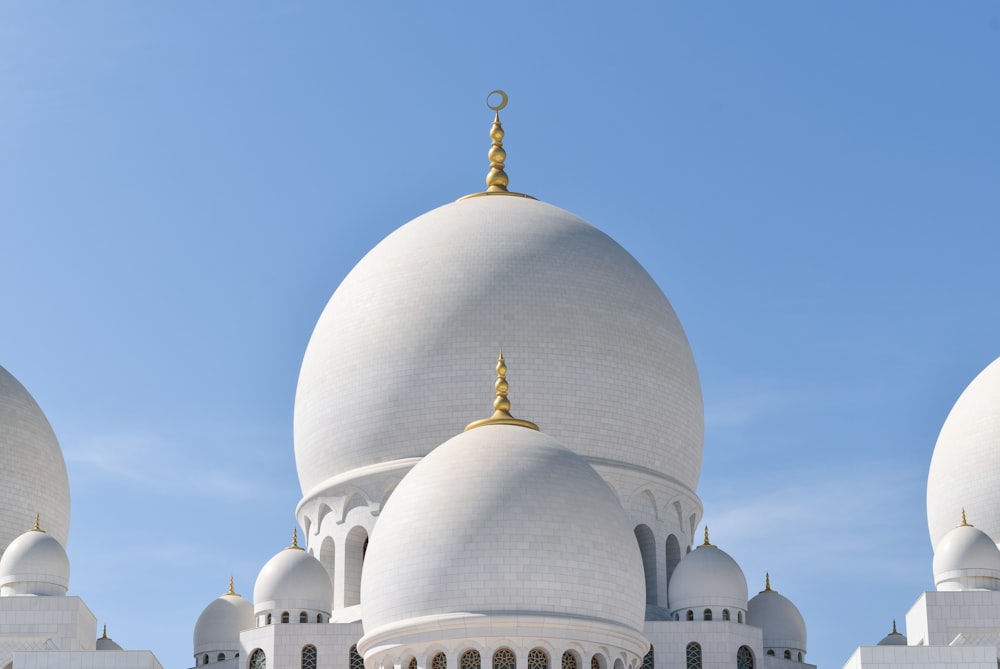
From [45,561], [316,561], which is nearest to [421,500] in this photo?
[316,561]

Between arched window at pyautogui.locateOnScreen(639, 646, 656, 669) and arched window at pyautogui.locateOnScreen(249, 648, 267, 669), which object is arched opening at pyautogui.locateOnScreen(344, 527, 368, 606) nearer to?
arched window at pyautogui.locateOnScreen(249, 648, 267, 669)

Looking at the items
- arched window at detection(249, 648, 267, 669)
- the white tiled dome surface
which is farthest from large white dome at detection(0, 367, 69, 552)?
the white tiled dome surface

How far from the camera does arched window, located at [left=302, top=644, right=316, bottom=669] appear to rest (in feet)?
140

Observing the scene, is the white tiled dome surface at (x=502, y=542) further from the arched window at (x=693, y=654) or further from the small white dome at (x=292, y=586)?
the small white dome at (x=292, y=586)

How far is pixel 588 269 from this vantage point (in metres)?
47.2

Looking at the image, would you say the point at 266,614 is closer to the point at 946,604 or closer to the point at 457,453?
the point at 457,453

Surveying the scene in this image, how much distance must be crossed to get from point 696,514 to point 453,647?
38.0 ft

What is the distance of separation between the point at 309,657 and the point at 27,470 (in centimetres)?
955

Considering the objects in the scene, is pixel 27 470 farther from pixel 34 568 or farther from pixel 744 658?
pixel 744 658

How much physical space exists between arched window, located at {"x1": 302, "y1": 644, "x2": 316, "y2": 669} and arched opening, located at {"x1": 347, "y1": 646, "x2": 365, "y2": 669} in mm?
771

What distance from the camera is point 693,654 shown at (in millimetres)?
43031

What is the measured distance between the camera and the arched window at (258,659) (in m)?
43.2

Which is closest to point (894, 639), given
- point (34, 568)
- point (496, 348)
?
point (496, 348)

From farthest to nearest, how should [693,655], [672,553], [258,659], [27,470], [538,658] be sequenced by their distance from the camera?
[27,470]
[672,553]
[258,659]
[693,655]
[538,658]
